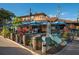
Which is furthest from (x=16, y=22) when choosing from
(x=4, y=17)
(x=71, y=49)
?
(x=71, y=49)

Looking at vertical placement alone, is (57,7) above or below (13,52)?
above

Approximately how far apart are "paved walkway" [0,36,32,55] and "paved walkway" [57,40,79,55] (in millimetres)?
791

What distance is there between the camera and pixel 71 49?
449 inches

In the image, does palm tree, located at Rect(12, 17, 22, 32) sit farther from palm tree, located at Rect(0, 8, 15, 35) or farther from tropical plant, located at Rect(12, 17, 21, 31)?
palm tree, located at Rect(0, 8, 15, 35)

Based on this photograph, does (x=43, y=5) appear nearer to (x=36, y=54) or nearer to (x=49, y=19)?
(x=49, y=19)

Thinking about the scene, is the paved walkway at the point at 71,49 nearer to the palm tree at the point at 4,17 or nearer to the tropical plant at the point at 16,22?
the tropical plant at the point at 16,22

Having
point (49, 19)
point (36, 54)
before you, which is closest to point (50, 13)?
point (49, 19)

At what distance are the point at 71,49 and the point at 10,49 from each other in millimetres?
1420

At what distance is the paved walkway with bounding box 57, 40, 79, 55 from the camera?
11305 mm

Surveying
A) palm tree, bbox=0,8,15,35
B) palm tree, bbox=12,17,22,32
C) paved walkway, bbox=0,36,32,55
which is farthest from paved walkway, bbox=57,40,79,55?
palm tree, bbox=0,8,15,35

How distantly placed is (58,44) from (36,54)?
62 centimetres

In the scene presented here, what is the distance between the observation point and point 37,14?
37.2 feet

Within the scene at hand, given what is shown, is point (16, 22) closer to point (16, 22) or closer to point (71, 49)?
point (16, 22)

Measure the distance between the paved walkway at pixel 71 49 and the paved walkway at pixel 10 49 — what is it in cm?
79
